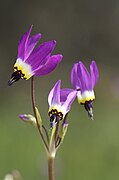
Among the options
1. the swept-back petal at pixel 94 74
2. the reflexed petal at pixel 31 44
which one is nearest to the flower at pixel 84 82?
the swept-back petal at pixel 94 74

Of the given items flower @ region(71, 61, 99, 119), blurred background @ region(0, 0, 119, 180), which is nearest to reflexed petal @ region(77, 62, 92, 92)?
flower @ region(71, 61, 99, 119)

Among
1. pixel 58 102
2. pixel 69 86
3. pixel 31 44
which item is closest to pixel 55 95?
pixel 58 102

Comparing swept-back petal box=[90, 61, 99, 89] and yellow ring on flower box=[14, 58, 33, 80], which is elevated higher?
yellow ring on flower box=[14, 58, 33, 80]

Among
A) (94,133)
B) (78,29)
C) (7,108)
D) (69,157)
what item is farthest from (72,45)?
(69,157)

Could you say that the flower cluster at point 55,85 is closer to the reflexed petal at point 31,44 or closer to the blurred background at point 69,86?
the reflexed petal at point 31,44

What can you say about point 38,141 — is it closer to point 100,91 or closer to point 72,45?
point 100,91

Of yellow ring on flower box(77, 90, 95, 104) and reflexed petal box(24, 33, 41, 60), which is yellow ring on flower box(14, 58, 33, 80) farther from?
yellow ring on flower box(77, 90, 95, 104)
